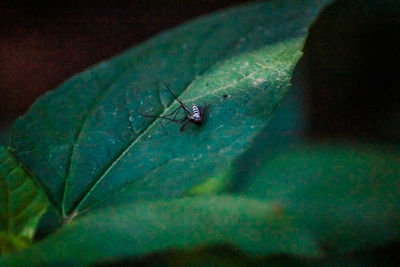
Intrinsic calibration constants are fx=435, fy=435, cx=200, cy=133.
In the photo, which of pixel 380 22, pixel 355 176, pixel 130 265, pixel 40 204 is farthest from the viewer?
pixel 380 22

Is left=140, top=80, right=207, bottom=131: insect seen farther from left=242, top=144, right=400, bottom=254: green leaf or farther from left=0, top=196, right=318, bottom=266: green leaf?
left=242, top=144, right=400, bottom=254: green leaf

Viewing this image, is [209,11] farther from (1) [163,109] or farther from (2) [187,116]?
(2) [187,116]

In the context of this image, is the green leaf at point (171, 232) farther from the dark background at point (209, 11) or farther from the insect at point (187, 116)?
the dark background at point (209, 11)

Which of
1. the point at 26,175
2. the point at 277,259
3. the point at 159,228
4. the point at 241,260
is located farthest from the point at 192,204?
the point at 277,259

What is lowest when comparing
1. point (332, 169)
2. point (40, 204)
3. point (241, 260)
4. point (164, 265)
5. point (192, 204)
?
point (332, 169)

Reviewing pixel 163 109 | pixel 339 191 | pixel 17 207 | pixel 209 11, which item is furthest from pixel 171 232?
pixel 209 11

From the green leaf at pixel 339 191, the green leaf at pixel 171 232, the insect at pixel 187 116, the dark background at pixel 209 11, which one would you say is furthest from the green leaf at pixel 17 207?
the dark background at pixel 209 11

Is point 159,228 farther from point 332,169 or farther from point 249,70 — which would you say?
point 332,169
